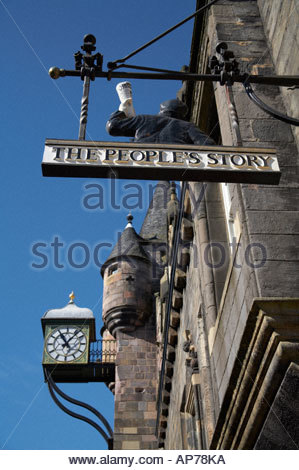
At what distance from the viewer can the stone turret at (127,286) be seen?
88.6 ft

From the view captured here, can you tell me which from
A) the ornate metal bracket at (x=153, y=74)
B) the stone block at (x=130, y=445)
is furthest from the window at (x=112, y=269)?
the ornate metal bracket at (x=153, y=74)

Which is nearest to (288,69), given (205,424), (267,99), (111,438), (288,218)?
(267,99)

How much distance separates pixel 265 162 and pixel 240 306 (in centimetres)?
170

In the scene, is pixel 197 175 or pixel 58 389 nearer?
pixel 197 175

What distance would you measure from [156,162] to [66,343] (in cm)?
2767

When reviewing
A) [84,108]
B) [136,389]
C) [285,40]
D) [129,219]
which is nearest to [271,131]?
[285,40]

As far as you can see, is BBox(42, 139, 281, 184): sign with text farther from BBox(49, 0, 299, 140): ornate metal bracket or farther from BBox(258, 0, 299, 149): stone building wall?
BBox(258, 0, 299, 149): stone building wall

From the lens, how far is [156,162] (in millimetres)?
4590

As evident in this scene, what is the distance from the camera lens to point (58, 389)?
27688 millimetres

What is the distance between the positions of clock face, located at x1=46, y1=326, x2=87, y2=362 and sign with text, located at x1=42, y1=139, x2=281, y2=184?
27.2 metres

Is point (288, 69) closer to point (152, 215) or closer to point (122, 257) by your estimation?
point (122, 257)

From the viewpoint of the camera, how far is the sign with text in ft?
14.9

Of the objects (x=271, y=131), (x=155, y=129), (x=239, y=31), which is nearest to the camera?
(x=155, y=129)

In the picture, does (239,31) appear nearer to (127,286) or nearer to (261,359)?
(261,359)
